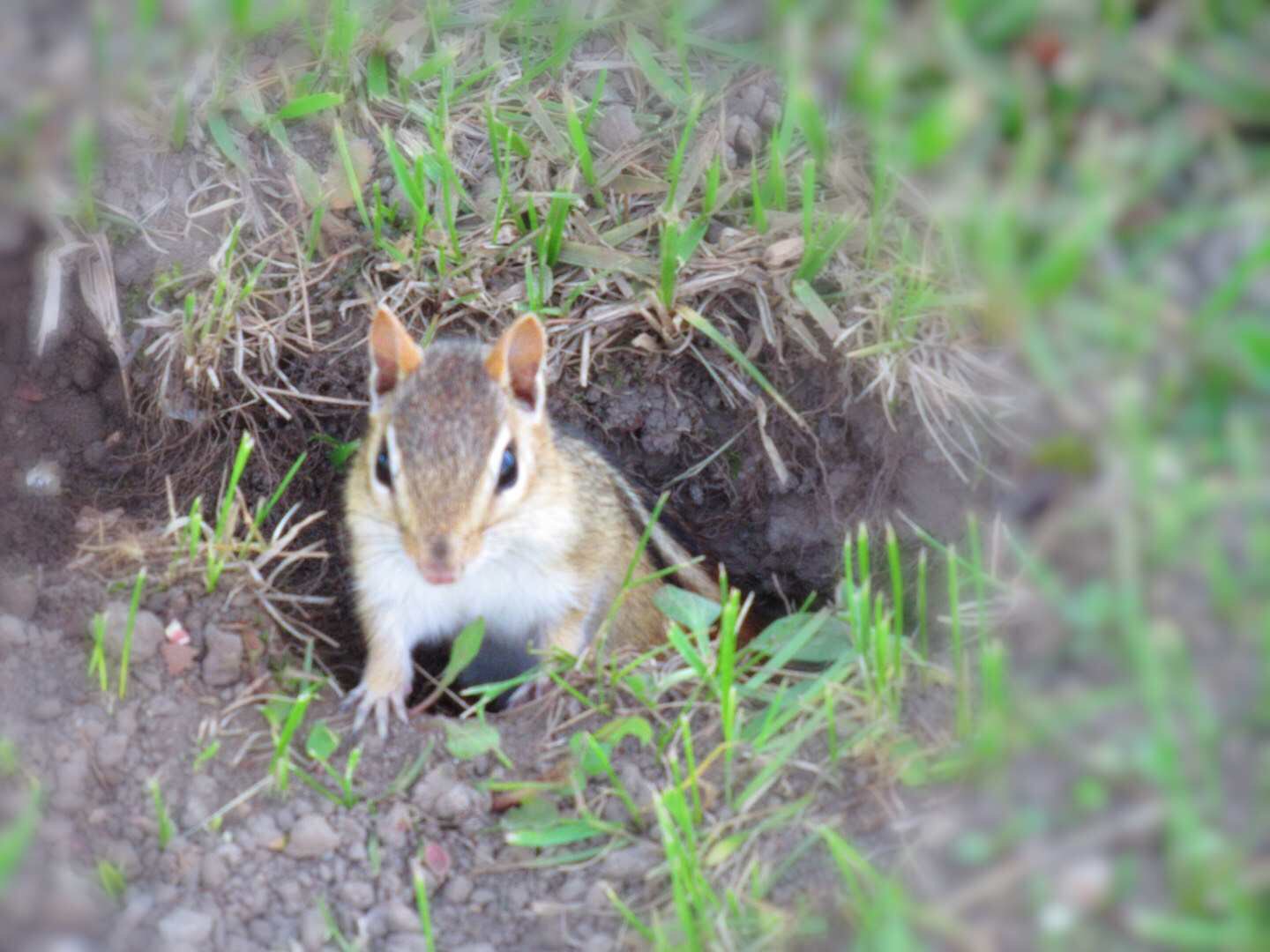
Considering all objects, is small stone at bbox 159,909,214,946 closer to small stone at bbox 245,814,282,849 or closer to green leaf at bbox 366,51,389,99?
→ small stone at bbox 245,814,282,849

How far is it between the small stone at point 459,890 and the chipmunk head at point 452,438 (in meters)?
0.70

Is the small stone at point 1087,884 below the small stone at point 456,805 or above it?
above

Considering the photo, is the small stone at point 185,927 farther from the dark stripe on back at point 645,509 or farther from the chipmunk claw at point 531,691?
the dark stripe on back at point 645,509

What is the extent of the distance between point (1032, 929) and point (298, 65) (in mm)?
3775

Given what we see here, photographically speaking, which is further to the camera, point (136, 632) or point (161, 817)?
point (136, 632)

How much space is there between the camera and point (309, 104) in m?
4.44

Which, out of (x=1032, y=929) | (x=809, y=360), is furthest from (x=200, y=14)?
(x=809, y=360)

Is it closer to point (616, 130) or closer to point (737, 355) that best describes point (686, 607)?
point (737, 355)

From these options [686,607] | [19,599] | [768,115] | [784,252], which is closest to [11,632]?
[19,599]

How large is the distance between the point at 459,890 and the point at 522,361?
4.51 ft

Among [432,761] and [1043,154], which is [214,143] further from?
[1043,154]

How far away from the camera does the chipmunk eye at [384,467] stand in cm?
357

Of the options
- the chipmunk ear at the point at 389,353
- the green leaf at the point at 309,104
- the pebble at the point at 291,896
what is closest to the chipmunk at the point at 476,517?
the chipmunk ear at the point at 389,353

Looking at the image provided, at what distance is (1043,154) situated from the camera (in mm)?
1845
